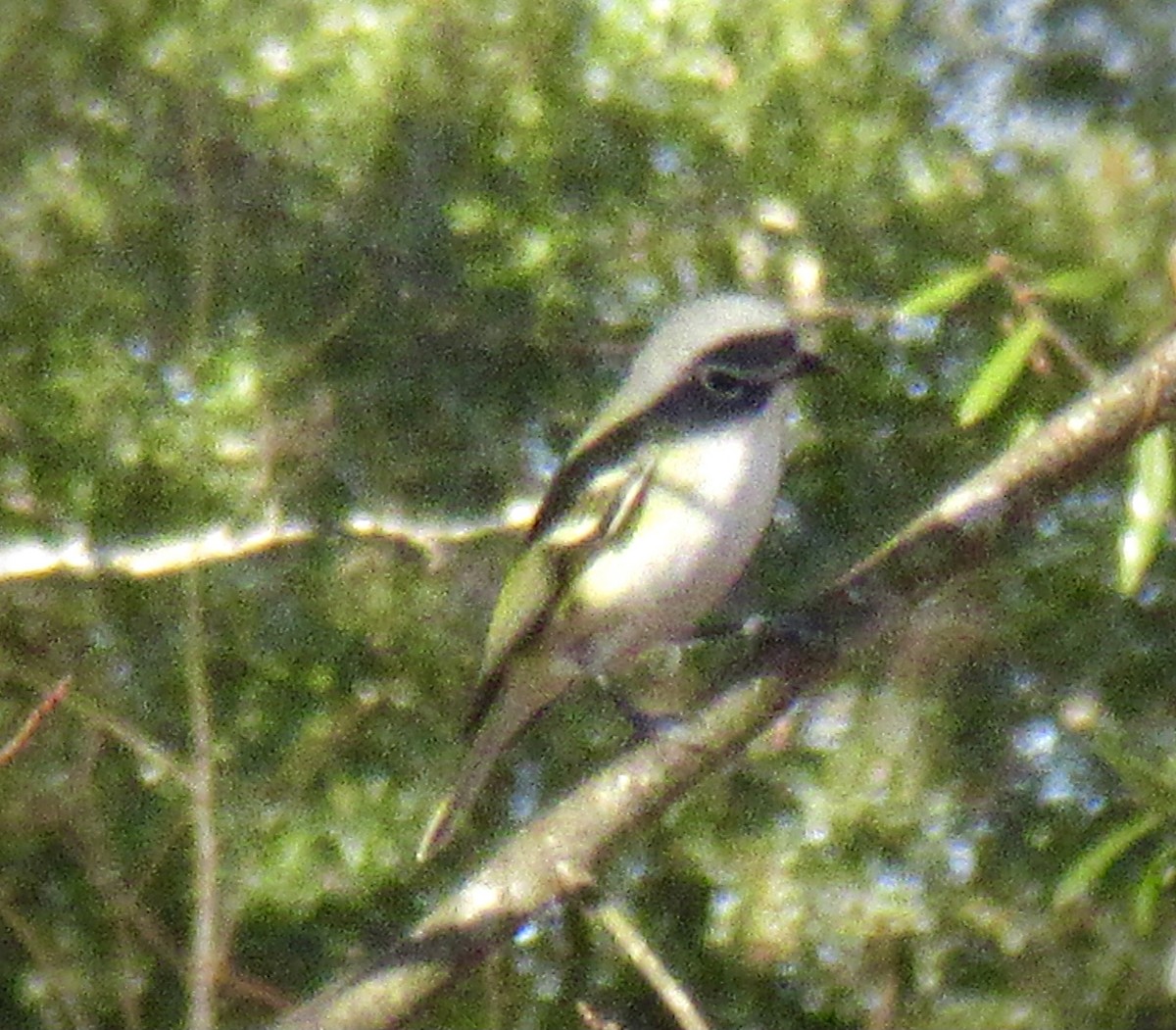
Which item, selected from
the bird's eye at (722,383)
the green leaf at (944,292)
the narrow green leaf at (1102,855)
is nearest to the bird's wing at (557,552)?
the bird's eye at (722,383)

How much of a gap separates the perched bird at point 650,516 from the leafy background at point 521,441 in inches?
19.9

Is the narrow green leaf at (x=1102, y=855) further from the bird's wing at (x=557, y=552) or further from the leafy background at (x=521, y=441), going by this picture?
the bird's wing at (x=557, y=552)

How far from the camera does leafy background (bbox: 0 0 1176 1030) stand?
3.17 m

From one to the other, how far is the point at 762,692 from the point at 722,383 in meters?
0.68

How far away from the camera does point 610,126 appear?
10.6ft

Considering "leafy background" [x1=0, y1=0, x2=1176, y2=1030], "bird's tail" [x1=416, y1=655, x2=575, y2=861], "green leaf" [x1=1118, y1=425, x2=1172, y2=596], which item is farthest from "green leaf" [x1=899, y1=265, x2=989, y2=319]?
"bird's tail" [x1=416, y1=655, x2=575, y2=861]

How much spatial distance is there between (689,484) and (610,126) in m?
0.93

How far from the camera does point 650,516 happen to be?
2.57 metres

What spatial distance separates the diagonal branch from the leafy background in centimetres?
111

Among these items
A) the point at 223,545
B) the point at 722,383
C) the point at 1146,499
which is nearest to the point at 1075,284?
the point at 1146,499

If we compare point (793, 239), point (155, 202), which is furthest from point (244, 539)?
point (793, 239)

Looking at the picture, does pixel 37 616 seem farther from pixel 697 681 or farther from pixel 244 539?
pixel 697 681

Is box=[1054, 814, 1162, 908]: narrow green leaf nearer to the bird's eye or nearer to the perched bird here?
the perched bird

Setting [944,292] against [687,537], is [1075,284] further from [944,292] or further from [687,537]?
[687,537]
